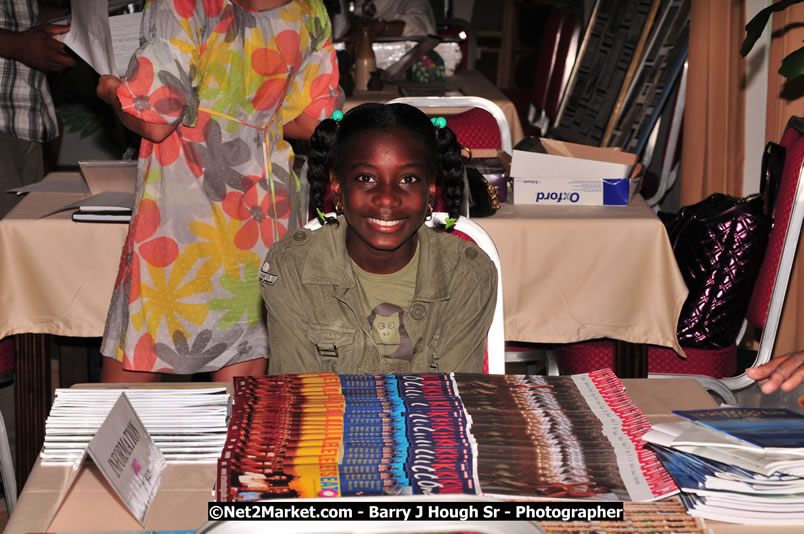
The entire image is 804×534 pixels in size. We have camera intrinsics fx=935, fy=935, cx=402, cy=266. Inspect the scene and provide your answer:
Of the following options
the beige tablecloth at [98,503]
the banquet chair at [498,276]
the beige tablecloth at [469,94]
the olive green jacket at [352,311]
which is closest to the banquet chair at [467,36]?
the beige tablecloth at [469,94]

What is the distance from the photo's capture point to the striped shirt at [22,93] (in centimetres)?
322

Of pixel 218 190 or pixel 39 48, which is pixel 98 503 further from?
pixel 39 48

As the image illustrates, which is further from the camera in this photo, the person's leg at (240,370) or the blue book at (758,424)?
the person's leg at (240,370)

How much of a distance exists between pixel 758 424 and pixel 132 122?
1.36 metres

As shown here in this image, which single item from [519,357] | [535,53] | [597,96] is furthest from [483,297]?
[535,53]

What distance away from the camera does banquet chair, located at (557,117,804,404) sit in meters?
2.21

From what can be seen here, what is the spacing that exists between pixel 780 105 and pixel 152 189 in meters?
2.17

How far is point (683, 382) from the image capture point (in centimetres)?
153

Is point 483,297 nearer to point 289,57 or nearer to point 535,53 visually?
point 289,57

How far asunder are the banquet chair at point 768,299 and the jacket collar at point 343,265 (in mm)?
932

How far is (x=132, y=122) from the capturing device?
1.94 m

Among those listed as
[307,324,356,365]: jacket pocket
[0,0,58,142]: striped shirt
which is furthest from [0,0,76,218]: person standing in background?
[307,324,356,365]: jacket pocket

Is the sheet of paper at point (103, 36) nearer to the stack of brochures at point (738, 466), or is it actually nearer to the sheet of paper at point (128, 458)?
the sheet of paper at point (128, 458)

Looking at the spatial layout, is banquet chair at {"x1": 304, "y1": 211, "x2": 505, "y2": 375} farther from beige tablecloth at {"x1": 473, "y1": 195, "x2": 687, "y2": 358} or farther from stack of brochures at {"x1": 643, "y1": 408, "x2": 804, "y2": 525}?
beige tablecloth at {"x1": 473, "y1": 195, "x2": 687, "y2": 358}
